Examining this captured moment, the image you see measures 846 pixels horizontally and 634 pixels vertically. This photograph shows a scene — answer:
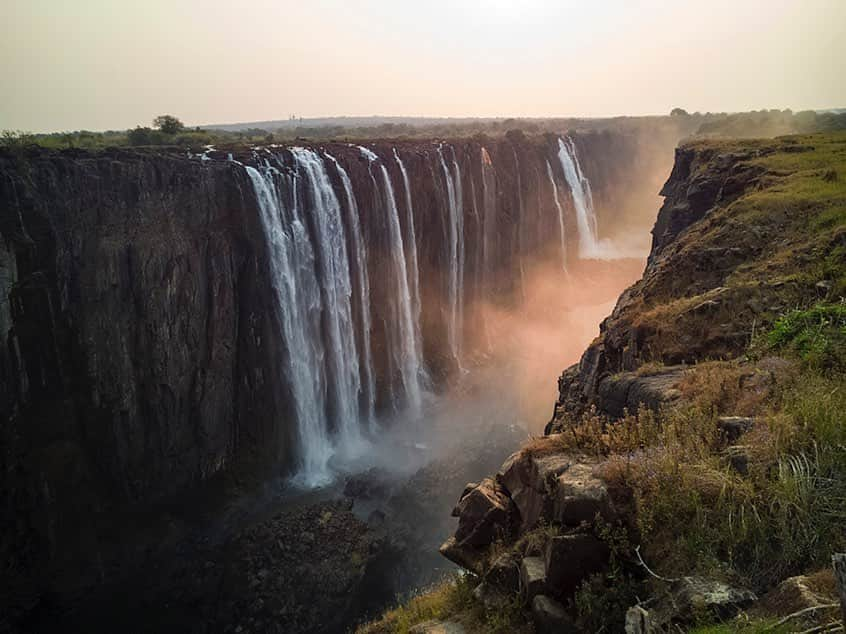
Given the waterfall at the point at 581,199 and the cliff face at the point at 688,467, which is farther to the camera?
the waterfall at the point at 581,199

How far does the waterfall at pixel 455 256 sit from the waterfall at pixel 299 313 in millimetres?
8713

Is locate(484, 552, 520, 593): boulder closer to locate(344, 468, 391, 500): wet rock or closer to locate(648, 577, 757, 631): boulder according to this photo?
locate(648, 577, 757, 631): boulder

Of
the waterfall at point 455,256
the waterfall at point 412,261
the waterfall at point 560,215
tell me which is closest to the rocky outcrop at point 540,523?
the waterfall at point 412,261

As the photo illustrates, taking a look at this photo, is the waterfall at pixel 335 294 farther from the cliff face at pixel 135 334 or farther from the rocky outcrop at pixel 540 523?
the rocky outcrop at pixel 540 523

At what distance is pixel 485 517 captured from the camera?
6.78m

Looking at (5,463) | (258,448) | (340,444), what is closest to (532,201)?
(340,444)

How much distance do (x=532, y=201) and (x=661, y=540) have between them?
108 ft

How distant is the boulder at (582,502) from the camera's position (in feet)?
16.5

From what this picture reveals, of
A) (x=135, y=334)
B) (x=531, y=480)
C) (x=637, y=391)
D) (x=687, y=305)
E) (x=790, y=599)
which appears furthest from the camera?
(x=135, y=334)

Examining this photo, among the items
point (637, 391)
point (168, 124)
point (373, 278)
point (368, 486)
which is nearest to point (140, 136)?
point (168, 124)

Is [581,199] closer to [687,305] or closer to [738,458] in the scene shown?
[687,305]

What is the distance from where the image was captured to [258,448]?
20109 millimetres

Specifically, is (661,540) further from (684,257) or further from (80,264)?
(80,264)

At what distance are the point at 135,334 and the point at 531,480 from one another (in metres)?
15.2
